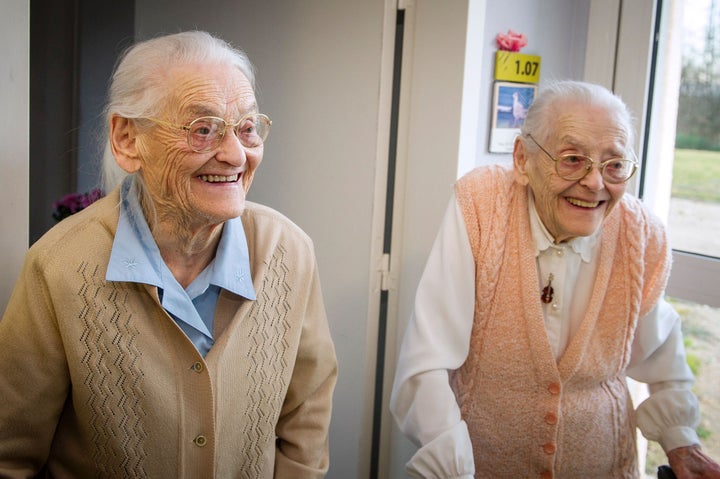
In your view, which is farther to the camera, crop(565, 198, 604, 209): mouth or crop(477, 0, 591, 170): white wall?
crop(477, 0, 591, 170): white wall

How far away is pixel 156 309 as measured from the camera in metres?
1.35

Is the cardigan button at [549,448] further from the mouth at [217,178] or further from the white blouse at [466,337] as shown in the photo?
the mouth at [217,178]

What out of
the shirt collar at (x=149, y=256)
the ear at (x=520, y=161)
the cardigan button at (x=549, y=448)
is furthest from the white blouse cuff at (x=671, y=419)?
the shirt collar at (x=149, y=256)

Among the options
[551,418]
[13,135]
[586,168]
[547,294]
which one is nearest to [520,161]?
[586,168]

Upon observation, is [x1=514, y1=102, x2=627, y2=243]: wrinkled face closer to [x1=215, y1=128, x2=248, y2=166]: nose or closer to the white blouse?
the white blouse

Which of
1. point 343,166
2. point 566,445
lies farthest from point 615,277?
point 343,166

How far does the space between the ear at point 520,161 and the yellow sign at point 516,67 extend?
62 cm

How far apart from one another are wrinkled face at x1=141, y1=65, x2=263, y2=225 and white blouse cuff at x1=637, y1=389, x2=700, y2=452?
113 centimetres

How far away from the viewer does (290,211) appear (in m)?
2.55

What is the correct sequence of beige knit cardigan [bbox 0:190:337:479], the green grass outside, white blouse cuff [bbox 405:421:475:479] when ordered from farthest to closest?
the green grass outside → white blouse cuff [bbox 405:421:475:479] → beige knit cardigan [bbox 0:190:337:479]

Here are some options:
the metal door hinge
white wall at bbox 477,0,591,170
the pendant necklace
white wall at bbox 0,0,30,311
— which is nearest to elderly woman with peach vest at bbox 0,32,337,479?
white wall at bbox 0,0,30,311

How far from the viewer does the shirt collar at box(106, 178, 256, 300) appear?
1.31 meters

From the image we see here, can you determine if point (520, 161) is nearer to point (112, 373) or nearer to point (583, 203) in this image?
point (583, 203)

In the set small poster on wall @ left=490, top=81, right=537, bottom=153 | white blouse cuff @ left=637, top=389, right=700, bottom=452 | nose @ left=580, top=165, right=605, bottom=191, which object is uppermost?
small poster on wall @ left=490, top=81, right=537, bottom=153
